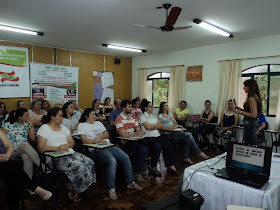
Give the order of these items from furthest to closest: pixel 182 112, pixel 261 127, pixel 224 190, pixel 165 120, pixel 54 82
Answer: pixel 54 82, pixel 182 112, pixel 261 127, pixel 165 120, pixel 224 190

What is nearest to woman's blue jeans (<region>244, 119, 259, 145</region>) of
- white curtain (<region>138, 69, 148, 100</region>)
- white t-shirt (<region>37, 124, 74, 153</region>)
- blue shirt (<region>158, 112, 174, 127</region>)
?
blue shirt (<region>158, 112, 174, 127</region>)

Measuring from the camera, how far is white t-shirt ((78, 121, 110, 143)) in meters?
3.38

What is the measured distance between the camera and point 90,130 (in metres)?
3.45

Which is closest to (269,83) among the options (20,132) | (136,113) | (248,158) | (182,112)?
(182,112)

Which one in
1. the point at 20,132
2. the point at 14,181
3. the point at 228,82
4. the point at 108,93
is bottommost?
the point at 14,181

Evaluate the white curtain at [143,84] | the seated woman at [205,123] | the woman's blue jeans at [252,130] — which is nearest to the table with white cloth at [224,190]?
the woman's blue jeans at [252,130]

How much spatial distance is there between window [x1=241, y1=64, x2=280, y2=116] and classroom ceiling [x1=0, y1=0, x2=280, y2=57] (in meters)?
0.84

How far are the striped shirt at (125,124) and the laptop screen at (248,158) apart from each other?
6.94ft

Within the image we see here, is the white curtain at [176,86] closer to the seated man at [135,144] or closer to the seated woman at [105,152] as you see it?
the seated man at [135,144]

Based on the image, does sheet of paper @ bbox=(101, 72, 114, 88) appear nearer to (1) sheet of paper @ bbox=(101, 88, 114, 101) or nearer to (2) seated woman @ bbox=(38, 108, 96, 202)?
(1) sheet of paper @ bbox=(101, 88, 114, 101)

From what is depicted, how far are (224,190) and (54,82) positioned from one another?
6384mm

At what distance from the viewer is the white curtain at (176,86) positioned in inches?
284

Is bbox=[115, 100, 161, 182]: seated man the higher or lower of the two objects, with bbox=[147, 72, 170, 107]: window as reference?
lower

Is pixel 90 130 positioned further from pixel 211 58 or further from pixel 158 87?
pixel 158 87
